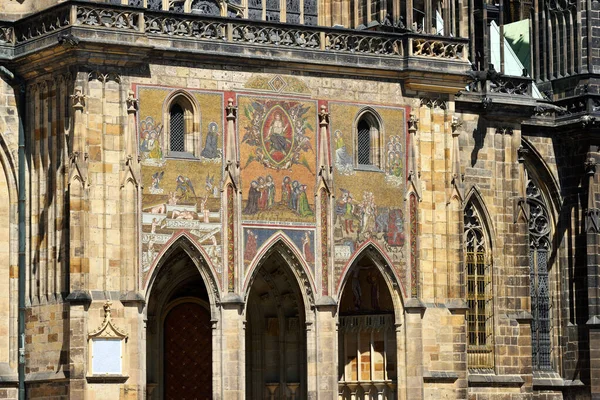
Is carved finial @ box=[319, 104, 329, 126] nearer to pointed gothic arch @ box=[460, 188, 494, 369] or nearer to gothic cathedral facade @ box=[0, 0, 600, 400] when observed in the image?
gothic cathedral facade @ box=[0, 0, 600, 400]

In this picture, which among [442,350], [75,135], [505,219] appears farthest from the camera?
[505,219]

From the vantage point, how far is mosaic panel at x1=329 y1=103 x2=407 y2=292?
167 feet

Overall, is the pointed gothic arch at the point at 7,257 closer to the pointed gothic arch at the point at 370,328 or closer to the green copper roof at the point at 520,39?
the pointed gothic arch at the point at 370,328

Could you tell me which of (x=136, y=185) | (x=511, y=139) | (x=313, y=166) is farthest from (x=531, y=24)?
(x=136, y=185)

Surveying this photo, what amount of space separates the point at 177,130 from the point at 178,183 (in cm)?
125

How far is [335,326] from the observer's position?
1988 inches

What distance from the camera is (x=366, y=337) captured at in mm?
52375

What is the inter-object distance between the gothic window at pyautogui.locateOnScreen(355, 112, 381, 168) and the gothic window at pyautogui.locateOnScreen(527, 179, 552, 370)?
772cm

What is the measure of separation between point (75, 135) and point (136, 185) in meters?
1.72

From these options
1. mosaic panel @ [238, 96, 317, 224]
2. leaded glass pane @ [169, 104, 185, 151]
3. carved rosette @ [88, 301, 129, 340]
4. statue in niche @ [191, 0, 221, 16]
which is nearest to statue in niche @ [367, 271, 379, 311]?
mosaic panel @ [238, 96, 317, 224]

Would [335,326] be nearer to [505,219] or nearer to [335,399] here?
[335,399]

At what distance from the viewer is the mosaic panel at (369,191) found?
5091cm

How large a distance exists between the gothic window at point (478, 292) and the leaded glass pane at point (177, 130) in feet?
30.8

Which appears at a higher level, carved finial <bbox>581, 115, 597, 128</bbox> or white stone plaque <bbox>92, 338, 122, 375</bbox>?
carved finial <bbox>581, 115, 597, 128</bbox>
